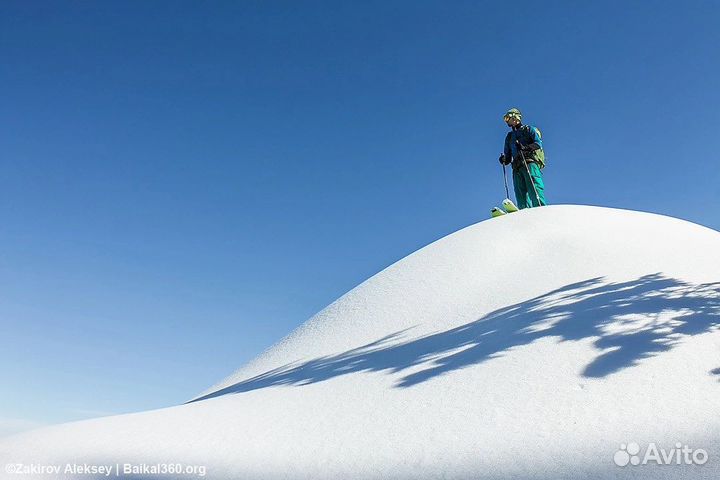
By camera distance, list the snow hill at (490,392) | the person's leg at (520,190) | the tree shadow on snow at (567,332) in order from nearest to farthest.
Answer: the snow hill at (490,392) → the tree shadow on snow at (567,332) → the person's leg at (520,190)

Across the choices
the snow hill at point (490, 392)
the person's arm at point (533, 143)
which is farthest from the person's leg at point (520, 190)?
the snow hill at point (490, 392)

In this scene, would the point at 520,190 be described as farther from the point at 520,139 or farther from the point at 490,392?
the point at 490,392

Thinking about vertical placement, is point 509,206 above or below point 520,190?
below

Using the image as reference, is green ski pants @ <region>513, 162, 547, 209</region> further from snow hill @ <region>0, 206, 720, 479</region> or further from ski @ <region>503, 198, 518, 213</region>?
snow hill @ <region>0, 206, 720, 479</region>

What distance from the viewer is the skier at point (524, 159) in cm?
1102

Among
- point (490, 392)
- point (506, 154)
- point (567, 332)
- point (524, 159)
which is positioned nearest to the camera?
point (490, 392)

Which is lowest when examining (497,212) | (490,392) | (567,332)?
(490,392)

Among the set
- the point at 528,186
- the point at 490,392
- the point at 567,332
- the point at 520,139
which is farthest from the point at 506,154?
the point at 490,392

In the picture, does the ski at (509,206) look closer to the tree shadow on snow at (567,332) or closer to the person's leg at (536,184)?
the person's leg at (536,184)

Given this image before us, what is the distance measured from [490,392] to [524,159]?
26.0 ft

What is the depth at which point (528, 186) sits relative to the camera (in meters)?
11.4

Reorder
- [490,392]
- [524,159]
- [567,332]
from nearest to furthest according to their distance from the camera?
[490,392]
[567,332]
[524,159]

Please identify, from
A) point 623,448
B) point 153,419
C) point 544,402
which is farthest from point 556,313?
point 153,419

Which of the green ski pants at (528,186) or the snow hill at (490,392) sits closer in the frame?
the snow hill at (490,392)
